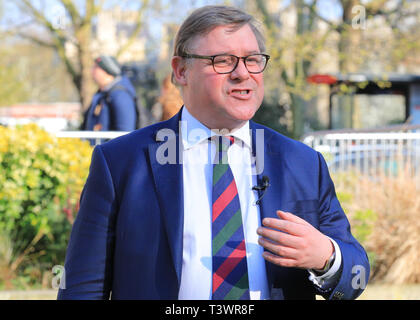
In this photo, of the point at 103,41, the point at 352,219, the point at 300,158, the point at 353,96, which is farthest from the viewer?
the point at 103,41

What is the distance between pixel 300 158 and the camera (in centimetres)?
201

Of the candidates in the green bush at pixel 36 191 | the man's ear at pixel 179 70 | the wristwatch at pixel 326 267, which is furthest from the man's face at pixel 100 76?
the wristwatch at pixel 326 267

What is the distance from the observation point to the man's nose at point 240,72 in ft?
6.30

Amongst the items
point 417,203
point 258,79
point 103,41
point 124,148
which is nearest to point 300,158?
point 258,79

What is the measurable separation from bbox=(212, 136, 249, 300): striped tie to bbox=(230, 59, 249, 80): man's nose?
1.06 ft

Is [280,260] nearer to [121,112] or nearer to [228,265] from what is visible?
[228,265]

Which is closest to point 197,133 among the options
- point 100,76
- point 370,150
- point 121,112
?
point 121,112

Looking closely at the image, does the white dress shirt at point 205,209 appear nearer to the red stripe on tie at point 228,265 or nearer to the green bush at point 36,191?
the red stripe on tie at point 228,265

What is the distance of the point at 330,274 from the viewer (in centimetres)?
181

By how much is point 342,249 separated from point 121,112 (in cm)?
504

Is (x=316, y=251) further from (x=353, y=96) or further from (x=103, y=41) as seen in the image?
(x=103, y=41)

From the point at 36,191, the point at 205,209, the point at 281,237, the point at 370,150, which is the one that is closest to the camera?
the point at 281,237
